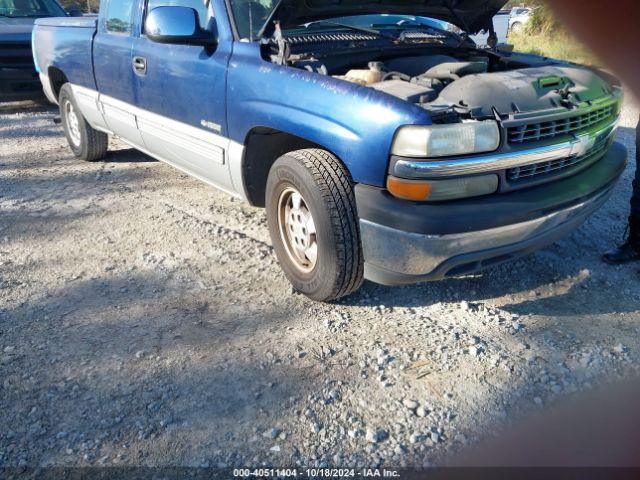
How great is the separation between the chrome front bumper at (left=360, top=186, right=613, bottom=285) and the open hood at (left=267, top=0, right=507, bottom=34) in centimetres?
158

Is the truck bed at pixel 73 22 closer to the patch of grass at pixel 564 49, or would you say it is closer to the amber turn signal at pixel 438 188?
the amber turn signal at pixel 438 188

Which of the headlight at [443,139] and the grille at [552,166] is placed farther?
the grille at [552,166]

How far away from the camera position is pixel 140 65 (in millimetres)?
4246

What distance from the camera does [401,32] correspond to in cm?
416

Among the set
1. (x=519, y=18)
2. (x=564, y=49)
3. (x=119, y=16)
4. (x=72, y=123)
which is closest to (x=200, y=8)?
(x=119, y=16)

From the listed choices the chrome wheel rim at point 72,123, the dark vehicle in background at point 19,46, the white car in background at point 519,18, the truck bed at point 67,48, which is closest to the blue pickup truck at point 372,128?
the truck bed at point 67,48

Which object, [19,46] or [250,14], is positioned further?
[19,46]

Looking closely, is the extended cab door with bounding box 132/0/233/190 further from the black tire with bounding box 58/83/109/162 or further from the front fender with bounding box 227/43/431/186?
the black tire with bounding box 58/83/109/162

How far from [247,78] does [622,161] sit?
7.79 feet

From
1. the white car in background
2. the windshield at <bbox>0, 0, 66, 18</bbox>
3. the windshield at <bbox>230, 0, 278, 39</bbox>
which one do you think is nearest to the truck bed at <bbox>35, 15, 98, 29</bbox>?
the windshield at <bbox>230, 0, 278, 39</bbox>

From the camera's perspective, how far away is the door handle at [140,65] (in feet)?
13.8

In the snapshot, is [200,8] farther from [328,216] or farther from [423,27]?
[328,216]

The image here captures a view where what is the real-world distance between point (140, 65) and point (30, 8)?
6118 millimetres

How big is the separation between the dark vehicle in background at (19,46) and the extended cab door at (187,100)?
16.7ft
